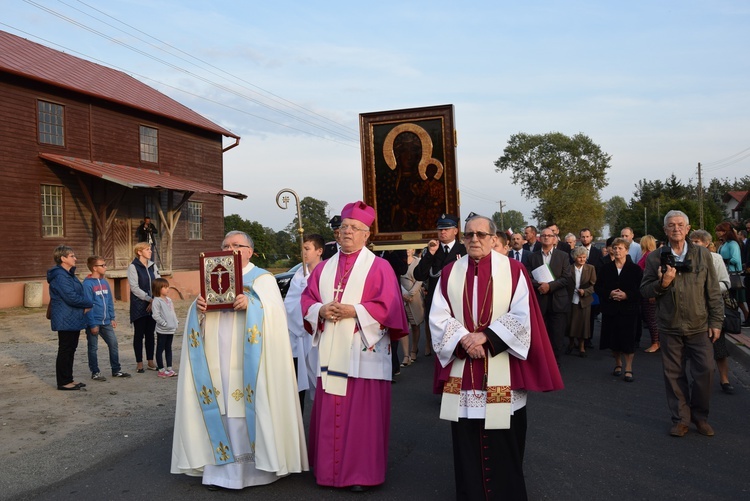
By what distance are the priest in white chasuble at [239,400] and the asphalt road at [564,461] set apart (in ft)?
0.66

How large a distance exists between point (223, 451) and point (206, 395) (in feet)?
1.40

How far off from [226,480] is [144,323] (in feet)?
17.0

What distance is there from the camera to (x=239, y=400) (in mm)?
5035

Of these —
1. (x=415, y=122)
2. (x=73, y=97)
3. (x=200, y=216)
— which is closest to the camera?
(x=415, y=122)

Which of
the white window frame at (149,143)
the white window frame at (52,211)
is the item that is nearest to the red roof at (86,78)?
the white window frame at (149,143)

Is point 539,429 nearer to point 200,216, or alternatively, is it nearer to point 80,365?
point 80,365

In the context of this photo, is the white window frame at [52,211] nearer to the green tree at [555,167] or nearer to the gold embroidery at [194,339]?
the gold embroidery at [194,339]

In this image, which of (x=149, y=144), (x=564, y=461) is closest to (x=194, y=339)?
(x=564, y=461)

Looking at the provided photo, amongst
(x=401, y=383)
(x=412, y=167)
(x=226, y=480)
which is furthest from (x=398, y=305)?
(x=412, y=167)

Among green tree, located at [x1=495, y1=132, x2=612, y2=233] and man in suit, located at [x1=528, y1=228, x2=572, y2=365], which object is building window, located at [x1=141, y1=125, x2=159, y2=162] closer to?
man in suit, located at [x1=528, y1=228, x2=572, y2=365]

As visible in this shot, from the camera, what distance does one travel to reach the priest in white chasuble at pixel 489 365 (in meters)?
4.26

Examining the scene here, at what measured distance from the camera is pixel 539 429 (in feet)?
20.9

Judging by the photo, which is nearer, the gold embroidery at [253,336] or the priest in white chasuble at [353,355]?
the priest in white chasuble at [353,355]

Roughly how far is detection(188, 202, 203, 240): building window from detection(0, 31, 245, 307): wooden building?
0.13 feet
